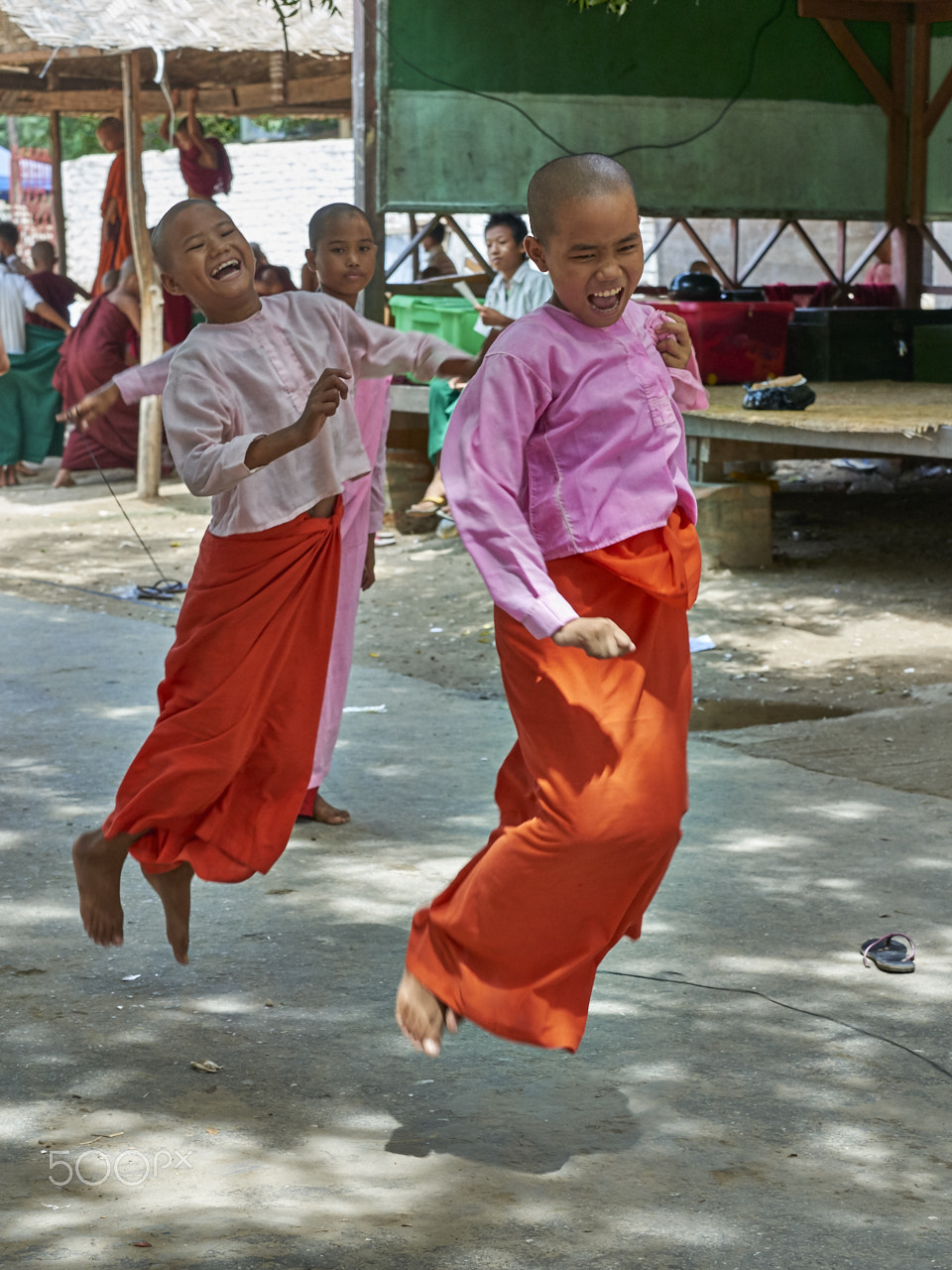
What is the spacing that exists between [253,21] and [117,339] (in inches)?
112

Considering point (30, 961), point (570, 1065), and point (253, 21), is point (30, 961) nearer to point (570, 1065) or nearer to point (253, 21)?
point (570, 1065)

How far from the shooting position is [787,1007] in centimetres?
349

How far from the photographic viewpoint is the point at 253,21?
11414 millimetres

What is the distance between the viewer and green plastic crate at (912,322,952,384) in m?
11.0

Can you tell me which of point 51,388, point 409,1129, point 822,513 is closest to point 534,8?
point 822,513

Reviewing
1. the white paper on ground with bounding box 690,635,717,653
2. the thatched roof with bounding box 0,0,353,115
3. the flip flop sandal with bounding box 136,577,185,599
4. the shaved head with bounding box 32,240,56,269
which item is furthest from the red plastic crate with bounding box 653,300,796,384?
the shaved head with bounding box 32,240,56,269

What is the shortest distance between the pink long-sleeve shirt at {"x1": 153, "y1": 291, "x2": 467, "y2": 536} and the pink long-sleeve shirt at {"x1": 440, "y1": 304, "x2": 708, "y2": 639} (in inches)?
31.0

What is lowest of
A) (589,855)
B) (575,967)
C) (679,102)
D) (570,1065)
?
(570,1065)

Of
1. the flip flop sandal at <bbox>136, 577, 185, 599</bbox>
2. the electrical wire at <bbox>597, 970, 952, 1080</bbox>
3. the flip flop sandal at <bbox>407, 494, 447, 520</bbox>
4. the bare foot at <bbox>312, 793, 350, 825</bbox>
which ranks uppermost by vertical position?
the flip flop sandal at <bbox>407, 494, 447, 520</bbox>

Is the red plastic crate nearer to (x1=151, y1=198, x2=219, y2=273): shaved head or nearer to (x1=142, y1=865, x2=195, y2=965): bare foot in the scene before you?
(x1=151, y1=198, x2=219, y2=273): shaved head

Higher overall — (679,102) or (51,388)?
(679,102)

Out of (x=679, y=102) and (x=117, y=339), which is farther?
(x=117, y=339)

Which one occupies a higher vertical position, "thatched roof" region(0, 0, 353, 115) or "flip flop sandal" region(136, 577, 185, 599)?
"thatched roof" region(0, 0, 353, 115)

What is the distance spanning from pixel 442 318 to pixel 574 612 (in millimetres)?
7706
